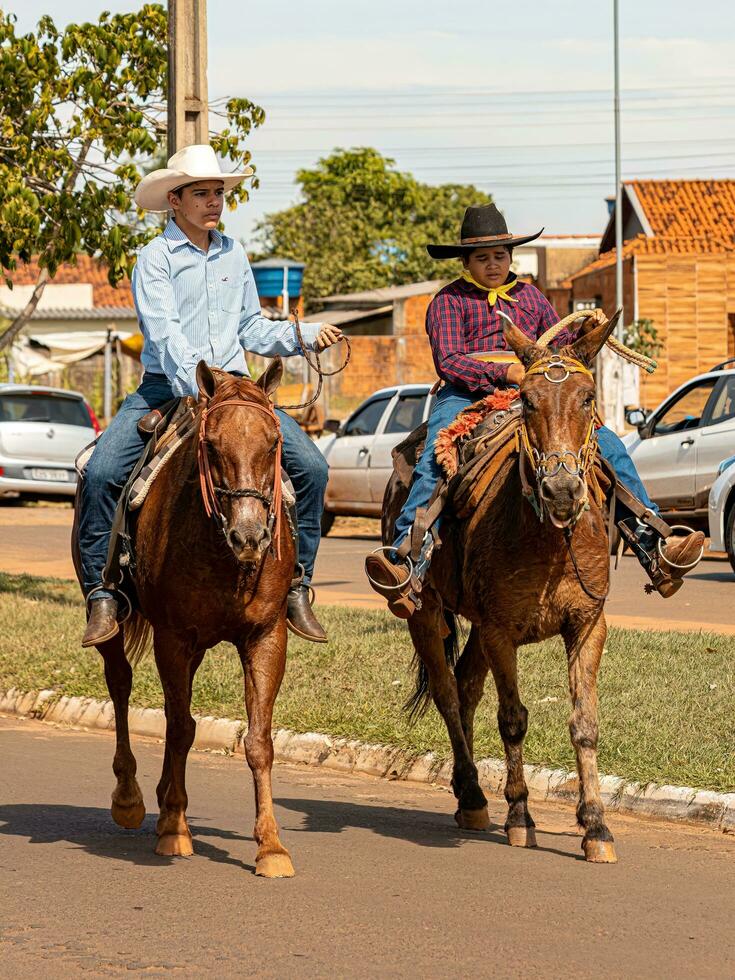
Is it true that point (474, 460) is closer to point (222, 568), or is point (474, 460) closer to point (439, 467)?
point (439, 467)

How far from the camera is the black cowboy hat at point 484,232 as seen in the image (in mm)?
8570

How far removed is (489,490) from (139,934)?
2.97 metres

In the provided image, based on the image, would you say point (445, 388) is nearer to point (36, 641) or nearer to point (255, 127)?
point (36, 641)

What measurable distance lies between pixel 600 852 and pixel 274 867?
1.40m

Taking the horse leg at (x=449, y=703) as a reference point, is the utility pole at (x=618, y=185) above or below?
above

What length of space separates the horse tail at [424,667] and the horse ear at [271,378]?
99.0 inches

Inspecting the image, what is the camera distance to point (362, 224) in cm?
6900

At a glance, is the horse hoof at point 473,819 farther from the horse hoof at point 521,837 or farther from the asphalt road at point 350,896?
the horse hoof at point 521,837

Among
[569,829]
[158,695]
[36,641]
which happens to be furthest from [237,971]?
[36,641]

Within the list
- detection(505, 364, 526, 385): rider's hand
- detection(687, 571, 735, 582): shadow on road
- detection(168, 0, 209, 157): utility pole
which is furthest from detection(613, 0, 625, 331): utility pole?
detection(505, 364, 526, 385): rider's hand

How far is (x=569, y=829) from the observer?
791 cm

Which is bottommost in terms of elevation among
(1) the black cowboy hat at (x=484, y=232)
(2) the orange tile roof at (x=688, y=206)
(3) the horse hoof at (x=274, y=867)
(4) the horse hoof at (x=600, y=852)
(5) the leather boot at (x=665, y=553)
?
(4) the horse hoof at (x=600, y=852)

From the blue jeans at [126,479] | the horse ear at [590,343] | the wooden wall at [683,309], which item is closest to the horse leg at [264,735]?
the blue jeans at [126,479]

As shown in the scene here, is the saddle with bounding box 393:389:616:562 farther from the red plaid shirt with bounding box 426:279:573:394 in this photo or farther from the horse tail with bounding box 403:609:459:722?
the horse tail with bounding box 403:609:459:722
